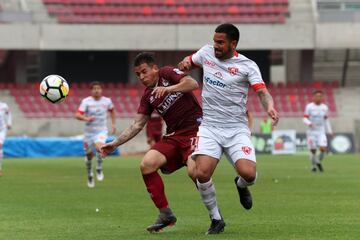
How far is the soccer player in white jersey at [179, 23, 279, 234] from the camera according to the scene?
10562mm

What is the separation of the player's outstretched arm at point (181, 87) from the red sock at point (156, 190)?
1154mm

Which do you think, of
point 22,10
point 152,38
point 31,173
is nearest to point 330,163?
point 31,173

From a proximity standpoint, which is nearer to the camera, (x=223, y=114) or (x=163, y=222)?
(x=223, y=114)

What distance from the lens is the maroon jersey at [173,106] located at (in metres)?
11.1

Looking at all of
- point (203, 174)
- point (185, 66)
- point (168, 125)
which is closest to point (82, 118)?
point (168, 125)

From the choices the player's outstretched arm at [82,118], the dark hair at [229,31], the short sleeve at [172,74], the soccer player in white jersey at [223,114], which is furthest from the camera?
the player's outstretched arm at [82,118]

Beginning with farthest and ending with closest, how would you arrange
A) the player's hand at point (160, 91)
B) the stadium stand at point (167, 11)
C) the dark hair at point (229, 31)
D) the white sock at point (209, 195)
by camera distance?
the stadium stand at point (167, 11) < the white sock at point (209, 195) < the dark hair at point (229, 31) < the player's hand at point (160, 91)

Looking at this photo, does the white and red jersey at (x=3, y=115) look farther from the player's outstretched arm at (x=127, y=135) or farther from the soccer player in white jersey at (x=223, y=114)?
the soccer player in white jersey at (x=223, y=114)

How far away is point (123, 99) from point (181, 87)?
112 ft

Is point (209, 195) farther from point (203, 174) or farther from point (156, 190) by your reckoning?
point (156, 190)

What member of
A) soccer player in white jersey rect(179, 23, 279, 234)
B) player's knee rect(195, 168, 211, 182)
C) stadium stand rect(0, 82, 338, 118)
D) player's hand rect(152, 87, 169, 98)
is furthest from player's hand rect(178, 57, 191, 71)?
stadium stand rect(0, 82, 338, 118)

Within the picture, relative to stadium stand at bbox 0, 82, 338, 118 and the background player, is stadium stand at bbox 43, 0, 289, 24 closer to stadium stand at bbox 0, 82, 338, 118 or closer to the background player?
stadium stand at bbox 0, 82, 338, 118

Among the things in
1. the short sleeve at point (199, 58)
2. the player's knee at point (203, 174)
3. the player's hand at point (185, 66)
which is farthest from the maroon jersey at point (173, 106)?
the player's knee at point (203, 174)

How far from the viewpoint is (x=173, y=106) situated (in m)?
11.4
